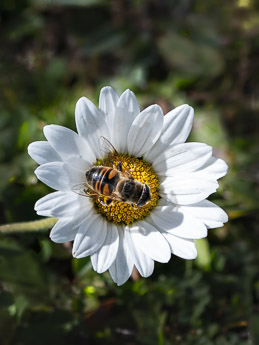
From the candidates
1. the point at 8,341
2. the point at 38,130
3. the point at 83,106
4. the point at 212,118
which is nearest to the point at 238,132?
the point at 212,118

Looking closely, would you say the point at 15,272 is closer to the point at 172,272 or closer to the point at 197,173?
the point at 172,272

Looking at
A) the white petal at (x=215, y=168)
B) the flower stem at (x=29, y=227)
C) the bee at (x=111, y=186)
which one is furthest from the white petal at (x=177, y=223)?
the flower stem at (x=29, y=227)

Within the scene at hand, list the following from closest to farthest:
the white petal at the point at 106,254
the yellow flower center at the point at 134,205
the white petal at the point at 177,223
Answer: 1. the white petal at the point at 106,254
2. the white petal at the point at 177,223
3. the yellow flower center at the point at 134,205

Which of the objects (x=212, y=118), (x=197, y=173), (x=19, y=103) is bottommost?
(x=197, y=173)

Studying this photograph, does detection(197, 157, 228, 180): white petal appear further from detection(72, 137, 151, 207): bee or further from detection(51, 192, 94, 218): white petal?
detection(51, 192, 94, 218): white petal

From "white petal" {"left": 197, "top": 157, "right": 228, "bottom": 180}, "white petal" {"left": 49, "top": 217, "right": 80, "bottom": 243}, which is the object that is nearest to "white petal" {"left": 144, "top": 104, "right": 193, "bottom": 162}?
"white petal" {"left": 197, "top": 157, "right": 228, "bottom": 180}

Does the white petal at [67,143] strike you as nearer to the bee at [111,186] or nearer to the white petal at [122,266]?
the bee at [111,186]
